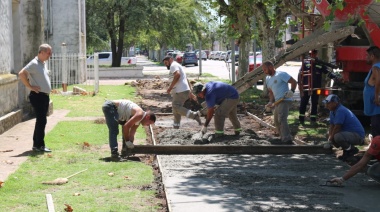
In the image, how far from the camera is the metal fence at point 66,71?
93.4 ft

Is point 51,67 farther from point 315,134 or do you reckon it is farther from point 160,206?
point 160,206

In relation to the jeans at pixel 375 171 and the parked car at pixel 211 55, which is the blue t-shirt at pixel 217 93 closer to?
the jeans at pixel 375 171

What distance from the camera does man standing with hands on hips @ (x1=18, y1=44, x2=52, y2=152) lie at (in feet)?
39.0

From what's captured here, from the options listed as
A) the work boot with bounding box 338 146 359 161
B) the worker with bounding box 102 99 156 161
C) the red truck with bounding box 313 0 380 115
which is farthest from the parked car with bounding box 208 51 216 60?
the work boot with bounding box 338 146 359 161

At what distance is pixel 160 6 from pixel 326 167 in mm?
33930

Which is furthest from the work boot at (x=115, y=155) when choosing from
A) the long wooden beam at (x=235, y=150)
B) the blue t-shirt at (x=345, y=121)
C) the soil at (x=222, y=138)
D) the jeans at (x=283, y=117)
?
the blue t-shirt at (x=345, y=121)

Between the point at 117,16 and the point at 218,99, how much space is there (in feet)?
108

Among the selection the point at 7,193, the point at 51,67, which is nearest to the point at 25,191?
the point at 7,193

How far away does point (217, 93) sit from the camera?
13.5m

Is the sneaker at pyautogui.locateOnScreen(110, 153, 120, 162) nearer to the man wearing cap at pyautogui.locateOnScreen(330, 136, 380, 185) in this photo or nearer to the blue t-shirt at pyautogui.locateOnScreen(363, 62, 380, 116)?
the man wearing cap at pyautogui.locateOnScreen(330, 136, 380, 185)

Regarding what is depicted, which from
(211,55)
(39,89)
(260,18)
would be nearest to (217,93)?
(39,89)

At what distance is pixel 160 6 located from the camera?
43.6 m

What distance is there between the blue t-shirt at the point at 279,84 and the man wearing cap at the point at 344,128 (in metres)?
2.11

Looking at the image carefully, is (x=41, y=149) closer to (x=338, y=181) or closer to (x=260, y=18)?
(x=338, y=181)
